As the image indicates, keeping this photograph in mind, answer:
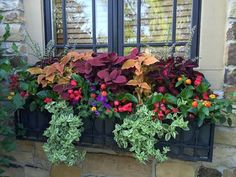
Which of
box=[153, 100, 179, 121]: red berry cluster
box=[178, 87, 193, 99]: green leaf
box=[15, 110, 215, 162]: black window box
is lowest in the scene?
box=[15, 110, 215, 162]: black window box

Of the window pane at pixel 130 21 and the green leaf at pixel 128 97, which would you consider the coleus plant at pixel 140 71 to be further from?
the window pane at pixel 130 21

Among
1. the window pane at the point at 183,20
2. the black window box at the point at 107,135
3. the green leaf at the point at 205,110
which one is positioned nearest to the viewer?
the green leaf at the point at 205,110

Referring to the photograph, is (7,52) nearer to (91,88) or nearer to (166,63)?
(91,88)

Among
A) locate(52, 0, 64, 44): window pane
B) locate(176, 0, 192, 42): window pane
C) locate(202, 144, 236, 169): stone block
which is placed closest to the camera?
Result: locate(202, 144, 236, 169): stone block

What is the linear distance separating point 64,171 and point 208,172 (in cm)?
88

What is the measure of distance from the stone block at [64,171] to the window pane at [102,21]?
2.75ft

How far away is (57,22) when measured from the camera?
1.78 meters

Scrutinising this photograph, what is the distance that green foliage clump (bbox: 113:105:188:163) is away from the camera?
124cm

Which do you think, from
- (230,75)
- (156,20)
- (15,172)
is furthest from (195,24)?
(15,172)

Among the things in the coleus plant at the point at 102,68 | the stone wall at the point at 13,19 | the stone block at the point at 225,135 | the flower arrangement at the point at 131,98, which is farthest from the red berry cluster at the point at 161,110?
the stone wall at the point at 13,19

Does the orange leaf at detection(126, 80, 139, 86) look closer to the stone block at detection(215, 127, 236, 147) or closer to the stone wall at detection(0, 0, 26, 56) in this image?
the stone block at detection(215, 127, 236, 147)

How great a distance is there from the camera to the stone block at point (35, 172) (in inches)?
68.0

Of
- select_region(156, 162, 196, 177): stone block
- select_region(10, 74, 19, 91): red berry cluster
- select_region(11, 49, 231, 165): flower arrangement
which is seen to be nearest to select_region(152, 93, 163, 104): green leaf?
select_region(11, 49, 231, 165): flower arrangement

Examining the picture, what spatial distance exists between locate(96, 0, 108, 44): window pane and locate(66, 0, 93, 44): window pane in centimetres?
5
